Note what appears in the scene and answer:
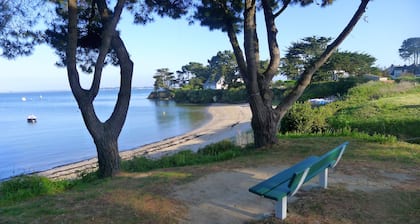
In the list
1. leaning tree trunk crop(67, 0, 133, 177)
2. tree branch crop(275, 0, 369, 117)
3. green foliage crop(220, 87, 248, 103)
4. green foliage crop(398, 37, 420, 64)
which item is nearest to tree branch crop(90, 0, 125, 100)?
leaning tree trunk crop(67, 0, 133, 177)

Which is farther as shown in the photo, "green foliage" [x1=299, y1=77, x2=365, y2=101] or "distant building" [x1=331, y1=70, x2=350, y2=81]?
"distant building" [x1=331, y1=70, x2=350, y2=81]

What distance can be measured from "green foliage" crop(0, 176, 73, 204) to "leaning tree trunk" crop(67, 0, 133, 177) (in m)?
0.84

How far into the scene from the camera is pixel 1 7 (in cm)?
539

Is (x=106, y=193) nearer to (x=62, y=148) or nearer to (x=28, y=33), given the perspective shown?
(x=28, y=33)

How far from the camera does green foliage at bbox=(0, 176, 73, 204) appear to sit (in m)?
5.11

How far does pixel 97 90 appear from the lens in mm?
5781

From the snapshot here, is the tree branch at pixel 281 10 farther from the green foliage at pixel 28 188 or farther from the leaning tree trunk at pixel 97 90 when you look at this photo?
the green foliage at pixel 28 188

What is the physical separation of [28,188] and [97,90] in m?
2.12

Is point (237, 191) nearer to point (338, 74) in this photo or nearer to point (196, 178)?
point (196, 178)

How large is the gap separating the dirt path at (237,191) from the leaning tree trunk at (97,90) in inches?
77.4

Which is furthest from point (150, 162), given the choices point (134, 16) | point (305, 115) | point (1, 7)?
point (305, 115)

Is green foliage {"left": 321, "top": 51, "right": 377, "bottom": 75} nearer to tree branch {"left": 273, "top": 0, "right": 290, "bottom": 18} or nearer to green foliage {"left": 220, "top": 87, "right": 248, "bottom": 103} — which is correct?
green foliage {"left": 220, "top": 87, "right": 248, "bottom": 103}

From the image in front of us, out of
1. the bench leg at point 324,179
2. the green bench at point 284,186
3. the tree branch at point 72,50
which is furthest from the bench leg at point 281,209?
the tree branch at point 72,50

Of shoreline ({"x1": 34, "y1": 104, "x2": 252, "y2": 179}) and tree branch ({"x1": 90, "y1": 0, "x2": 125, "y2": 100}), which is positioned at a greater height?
tree branch ({"x1": 90, "y1": 0, "x2": 125, "y2": 100})
